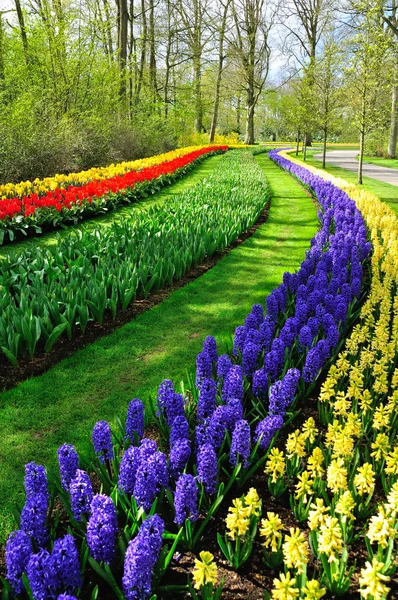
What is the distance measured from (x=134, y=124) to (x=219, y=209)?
14.3 metres

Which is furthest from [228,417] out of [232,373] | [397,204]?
[397,204]

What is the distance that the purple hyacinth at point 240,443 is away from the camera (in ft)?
7.72

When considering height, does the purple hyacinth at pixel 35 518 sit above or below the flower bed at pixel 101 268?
below

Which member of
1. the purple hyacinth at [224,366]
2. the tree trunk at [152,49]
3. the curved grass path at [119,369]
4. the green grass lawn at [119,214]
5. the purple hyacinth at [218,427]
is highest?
the tree trunk at [152,49]

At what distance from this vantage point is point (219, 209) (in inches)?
342

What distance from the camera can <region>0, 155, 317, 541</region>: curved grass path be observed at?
3104 millimetres

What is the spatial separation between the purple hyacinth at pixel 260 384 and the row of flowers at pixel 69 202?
578 cm

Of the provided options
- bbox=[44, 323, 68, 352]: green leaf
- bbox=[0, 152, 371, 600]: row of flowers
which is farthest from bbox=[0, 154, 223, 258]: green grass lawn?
bbox=[0, 152, 371, 600]: row of flowers

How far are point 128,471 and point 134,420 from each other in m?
0.44

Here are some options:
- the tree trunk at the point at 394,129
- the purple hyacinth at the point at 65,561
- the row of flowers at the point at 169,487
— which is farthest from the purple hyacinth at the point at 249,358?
the tree trunk at the point at 394,129

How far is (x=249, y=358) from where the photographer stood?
3244mm

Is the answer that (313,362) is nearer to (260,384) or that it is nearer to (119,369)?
(260,384)

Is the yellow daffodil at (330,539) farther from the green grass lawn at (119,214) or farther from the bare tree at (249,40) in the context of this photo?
the bare tree at (249,40)

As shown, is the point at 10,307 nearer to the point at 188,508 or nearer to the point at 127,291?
the point at 127,291
